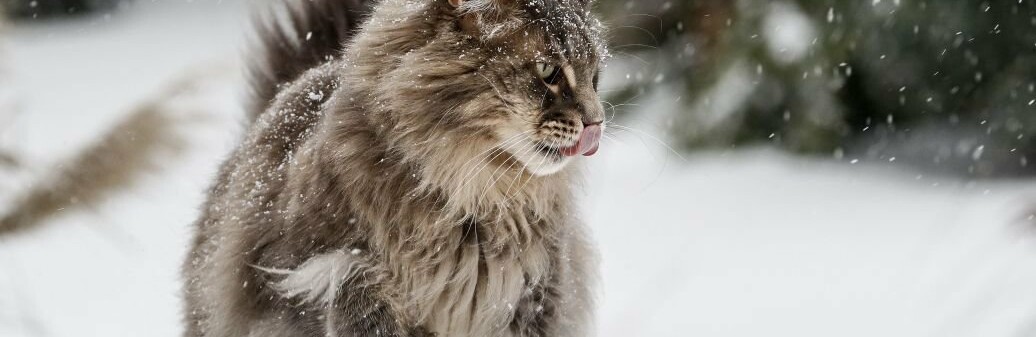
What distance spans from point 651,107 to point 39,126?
5.57 m

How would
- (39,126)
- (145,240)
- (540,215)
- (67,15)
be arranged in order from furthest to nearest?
(67,15) < (39,126) < (145,240) < (540,215)

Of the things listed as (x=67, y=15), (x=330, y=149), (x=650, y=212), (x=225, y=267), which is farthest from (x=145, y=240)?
(x=67, y=15)

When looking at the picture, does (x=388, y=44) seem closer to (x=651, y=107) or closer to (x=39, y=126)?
(x=651, y=107)

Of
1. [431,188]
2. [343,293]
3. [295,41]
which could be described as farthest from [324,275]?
[295,41]

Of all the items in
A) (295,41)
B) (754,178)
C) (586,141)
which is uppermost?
(586,141)

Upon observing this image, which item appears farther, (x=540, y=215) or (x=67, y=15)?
(x=67, y=15)

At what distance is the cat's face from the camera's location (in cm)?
244

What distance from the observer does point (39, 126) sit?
940cm

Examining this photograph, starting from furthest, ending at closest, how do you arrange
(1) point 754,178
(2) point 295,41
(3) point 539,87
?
(1) point 754,178
(2) point 295,41
(3) point 539,87

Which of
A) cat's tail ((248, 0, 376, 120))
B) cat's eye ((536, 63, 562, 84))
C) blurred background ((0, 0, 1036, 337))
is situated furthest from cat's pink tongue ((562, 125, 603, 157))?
blurred background ((0, 0, 1036, 337))

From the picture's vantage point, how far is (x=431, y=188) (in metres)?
2.58

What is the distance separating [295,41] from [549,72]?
4.85 feet

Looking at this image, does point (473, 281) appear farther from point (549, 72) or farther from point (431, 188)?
point (549, 72)

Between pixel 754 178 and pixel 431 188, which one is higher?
pixel 431 188
